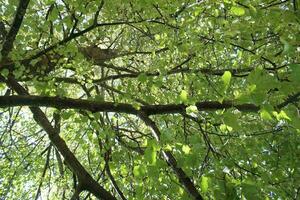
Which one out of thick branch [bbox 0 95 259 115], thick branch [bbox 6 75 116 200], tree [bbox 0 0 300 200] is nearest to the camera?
tree [bbox 0 0 300 200]

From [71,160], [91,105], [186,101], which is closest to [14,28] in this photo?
[91,105]

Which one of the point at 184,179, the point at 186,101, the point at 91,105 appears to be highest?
the point at 91,105

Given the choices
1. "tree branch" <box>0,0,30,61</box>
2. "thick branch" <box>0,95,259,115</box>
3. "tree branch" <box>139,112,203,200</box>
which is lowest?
"tree branch" <box>139,112,203,200</box>

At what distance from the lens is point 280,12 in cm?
330

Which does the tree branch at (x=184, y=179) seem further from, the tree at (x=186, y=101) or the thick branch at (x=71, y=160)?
the thick branch at (x=71, y=160)

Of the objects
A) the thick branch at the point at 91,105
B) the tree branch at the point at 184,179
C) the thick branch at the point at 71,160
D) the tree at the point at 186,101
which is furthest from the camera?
the thick branch at the point at 71,160

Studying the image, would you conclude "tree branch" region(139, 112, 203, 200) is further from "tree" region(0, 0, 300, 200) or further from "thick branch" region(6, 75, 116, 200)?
"thick branch" region(6, 75, 116, 200)

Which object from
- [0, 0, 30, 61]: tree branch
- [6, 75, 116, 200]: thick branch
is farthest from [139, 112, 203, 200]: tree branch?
[0, 0, 30, 61]: tree branch

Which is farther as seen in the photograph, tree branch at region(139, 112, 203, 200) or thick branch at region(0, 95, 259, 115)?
thick branch at region(0, 95, 259, 115)

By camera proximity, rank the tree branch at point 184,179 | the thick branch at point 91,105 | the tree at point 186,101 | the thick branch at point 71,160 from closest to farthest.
Answer: the tree at point 186,101 → the tree branch at point 184,179 → the thick branch at point 91,105 → the thick branch at point 71,160

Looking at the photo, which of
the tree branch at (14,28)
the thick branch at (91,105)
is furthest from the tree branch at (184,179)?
the tree branch at (14,28)

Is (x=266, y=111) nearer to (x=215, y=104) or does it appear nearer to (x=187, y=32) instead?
(x=215, y=104)

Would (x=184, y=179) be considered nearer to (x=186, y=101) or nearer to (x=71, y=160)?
(x=186, y=101)

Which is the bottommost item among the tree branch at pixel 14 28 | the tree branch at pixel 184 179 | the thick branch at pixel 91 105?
the tree branch at pixel 184 179
